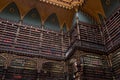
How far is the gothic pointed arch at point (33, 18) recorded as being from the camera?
8.07 m

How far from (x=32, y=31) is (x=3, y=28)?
1.47m

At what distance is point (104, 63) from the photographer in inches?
260

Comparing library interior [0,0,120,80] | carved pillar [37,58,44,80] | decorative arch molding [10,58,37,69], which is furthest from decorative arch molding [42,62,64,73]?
decorative arch molding [10,58,37,69]

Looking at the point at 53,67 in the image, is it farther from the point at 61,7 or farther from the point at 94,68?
the point at 61,7

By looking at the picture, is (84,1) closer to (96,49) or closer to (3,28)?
(96,49)

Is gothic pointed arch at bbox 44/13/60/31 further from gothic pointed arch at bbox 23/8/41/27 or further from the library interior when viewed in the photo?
gothic pointed arch at bbox 23/8/41/27

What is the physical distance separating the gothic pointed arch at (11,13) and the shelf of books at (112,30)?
4758 mm

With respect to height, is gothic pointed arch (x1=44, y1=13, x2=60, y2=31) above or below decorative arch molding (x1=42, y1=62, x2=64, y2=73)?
above

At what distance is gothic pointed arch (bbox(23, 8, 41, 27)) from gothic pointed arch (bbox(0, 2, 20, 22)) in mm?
480

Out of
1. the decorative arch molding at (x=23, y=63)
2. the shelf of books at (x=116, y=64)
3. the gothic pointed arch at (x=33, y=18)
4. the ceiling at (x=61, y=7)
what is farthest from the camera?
the gothic pointed arch at (x=33, y=18)

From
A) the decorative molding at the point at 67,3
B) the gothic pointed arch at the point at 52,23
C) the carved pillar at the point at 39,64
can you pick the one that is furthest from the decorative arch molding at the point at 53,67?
the decorative molding at the point at 67,3

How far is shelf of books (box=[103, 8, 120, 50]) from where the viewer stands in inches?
252

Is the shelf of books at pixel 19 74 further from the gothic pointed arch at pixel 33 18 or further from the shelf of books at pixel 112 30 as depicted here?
the shelf of books at pixel 112 30

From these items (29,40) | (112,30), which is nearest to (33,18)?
(29,40)
